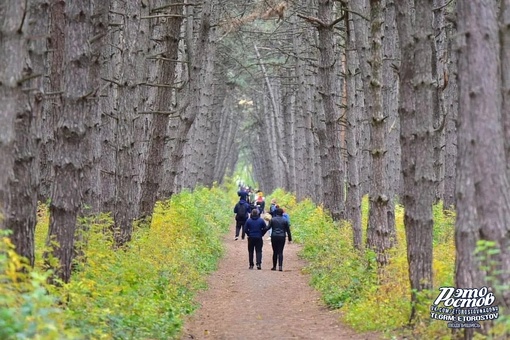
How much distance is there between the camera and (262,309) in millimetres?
13977

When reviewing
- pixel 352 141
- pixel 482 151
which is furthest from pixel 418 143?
pixel 352 141

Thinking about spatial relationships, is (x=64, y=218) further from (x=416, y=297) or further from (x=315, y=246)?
(x=315, y=246)

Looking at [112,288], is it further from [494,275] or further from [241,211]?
[241,211]

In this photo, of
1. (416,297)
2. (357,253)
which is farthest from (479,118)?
(357,253)

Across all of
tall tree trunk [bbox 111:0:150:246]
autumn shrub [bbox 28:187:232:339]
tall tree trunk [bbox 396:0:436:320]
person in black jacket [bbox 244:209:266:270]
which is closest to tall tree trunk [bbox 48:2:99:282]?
autumn shrub [bbox 28:187:232:339]

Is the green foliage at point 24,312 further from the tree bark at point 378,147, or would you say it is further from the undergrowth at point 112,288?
the tree bark at point 378,147

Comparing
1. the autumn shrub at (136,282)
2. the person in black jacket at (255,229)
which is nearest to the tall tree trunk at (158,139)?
the autumn shrub at (136,282)

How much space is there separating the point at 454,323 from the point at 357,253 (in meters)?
7.55

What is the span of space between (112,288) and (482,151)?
18.4 feet

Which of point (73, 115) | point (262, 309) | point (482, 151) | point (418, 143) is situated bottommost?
point (262, 309)

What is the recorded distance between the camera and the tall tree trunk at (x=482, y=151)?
24.5 feet

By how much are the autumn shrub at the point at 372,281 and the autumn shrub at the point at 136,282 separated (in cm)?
277

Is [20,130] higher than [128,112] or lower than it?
lower

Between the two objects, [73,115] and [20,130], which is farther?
[73,115]
